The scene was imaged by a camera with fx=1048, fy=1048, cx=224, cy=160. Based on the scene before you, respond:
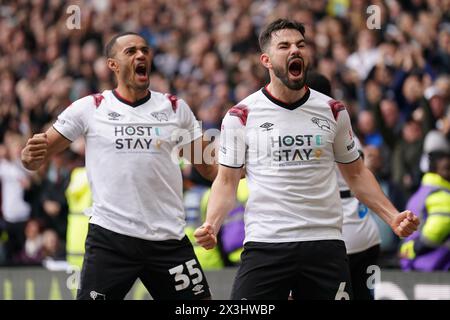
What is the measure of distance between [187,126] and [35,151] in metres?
1.25

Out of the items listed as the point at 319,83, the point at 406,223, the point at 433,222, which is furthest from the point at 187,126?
the point at 433,222

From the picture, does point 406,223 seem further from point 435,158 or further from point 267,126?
point 435,158

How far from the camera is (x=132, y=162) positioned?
7.88 metres

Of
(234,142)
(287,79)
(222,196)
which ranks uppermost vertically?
(287,79)

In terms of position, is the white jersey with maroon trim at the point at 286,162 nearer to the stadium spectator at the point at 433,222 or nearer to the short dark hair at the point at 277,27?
the short dark hair at the point at 277,27

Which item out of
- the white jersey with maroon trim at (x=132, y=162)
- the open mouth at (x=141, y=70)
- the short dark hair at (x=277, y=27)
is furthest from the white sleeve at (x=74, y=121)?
the short dark hair at (x=277, y=27)

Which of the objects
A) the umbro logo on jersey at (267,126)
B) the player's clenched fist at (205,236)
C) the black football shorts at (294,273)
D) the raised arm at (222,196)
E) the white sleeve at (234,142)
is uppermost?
the umbro logo on jersey at (267,126)

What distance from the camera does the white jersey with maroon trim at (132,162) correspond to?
787 cm

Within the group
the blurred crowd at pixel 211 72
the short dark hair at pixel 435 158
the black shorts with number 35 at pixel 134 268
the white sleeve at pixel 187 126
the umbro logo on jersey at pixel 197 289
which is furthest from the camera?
the blurred crowd at pixel 211 72

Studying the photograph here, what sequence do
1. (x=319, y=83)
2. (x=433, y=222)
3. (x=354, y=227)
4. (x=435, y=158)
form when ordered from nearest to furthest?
(x=319, y=83), (x=354, y=227), (x=433, y=222), (x=435, y=158)

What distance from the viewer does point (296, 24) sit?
7.25 metres

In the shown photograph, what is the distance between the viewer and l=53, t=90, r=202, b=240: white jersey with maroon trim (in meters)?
7.87

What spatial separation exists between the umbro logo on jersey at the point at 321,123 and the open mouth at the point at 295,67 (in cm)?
33
